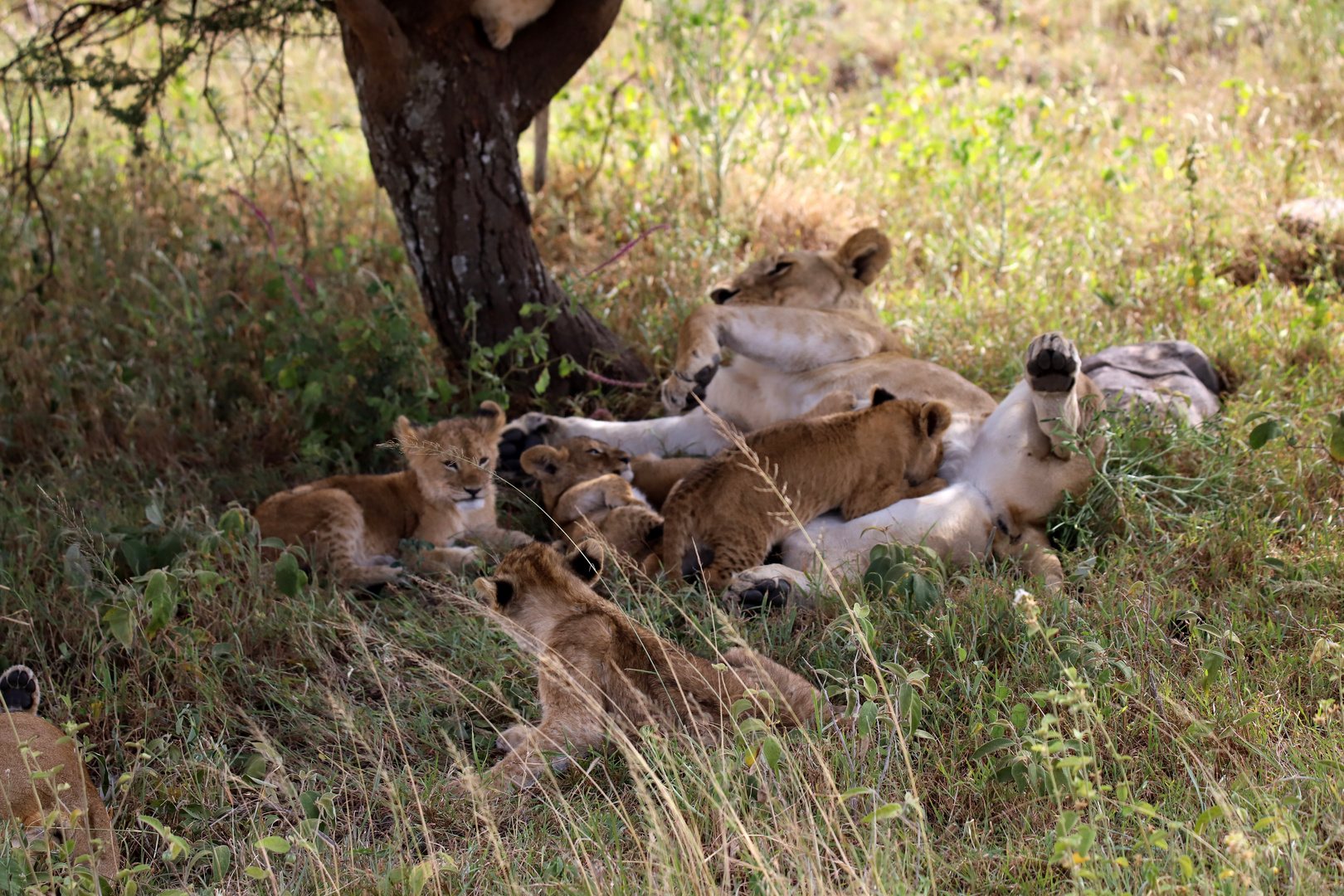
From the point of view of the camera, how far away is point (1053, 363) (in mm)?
3990

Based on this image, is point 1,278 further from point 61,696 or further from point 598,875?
point 598,875

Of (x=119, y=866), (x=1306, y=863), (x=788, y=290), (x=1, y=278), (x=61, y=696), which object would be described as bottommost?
(x=1306, y=863)

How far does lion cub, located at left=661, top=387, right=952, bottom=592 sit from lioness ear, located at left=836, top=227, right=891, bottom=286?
3.74 ft

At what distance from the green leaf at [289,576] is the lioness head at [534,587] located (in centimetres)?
78

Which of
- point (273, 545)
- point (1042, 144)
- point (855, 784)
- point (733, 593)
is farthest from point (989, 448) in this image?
point (1042, 144)

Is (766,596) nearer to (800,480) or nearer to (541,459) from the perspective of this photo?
(800,480)

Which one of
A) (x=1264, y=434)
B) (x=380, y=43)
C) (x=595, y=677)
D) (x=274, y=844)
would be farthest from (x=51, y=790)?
(x=1264, y=434)

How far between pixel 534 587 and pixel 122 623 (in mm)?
1251

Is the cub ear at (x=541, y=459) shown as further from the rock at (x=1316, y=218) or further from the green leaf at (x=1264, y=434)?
the rock at (x=1316, y=218)

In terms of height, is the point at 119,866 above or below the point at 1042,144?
below

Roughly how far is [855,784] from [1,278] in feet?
19.4

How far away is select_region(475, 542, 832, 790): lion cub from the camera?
2.98 m

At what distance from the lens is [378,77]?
4988 millimetres

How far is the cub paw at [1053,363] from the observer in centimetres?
397
